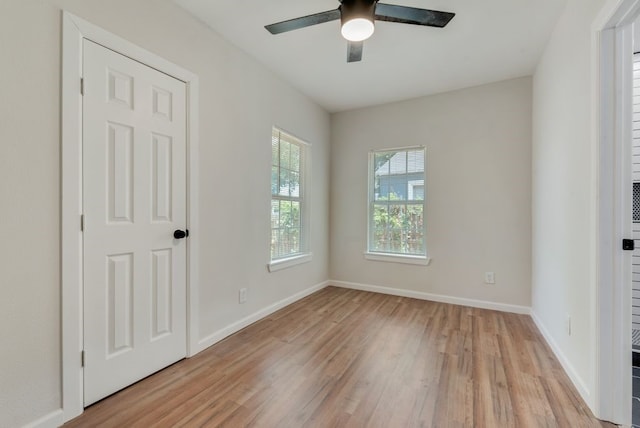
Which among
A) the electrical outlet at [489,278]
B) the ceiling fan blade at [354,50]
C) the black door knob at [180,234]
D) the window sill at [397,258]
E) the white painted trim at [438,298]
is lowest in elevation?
the white painted trim at [438,298]

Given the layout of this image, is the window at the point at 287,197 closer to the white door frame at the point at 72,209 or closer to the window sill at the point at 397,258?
the window sill at the point at 397,258

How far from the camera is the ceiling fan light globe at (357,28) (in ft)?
5.89

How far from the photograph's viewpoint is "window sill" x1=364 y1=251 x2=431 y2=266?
A: 3.70 meters

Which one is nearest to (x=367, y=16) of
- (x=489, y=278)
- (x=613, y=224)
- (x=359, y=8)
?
(x=359, y=8)

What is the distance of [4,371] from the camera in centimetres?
130

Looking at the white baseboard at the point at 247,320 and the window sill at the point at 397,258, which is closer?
the white baseboard at the point at 247,320

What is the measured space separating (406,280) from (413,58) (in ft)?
8.75

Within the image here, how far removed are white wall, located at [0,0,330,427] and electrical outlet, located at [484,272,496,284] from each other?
91.1 inches

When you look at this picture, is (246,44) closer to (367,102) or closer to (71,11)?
(71,11)

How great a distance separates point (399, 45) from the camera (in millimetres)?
2594

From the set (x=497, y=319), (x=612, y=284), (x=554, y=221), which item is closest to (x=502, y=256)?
(x=497, y=319)

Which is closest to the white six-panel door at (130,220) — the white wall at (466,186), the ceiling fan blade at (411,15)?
the ceiling fan blade at (411,15)

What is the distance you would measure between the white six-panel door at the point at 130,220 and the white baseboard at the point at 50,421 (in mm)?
130

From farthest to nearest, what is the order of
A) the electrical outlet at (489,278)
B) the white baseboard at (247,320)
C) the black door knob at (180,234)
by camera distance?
the electrical outlet at (489,278) < the white baseboard at (247,320) < the black door knob at (180,234)
